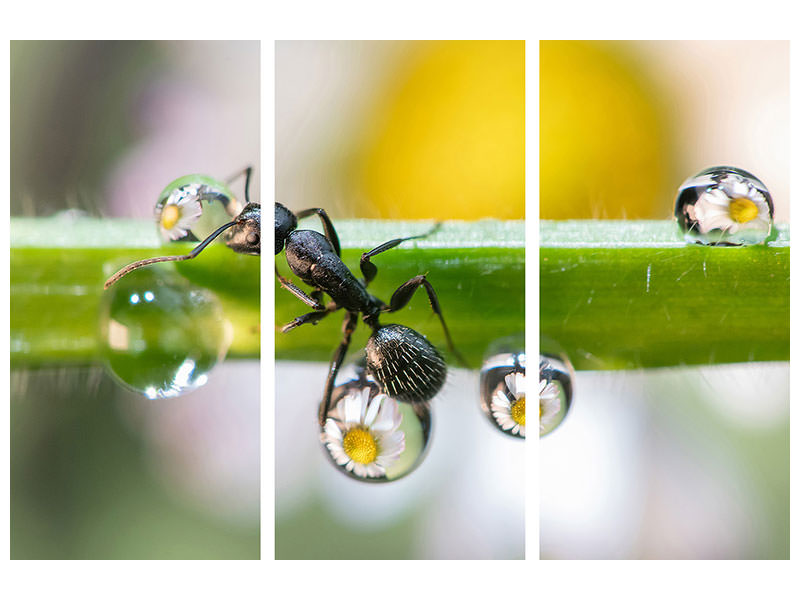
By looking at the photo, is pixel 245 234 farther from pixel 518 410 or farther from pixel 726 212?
pixel 726 212

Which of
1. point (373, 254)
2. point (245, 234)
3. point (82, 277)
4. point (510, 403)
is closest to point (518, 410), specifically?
point (510, 403)

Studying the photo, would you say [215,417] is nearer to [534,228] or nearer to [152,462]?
[152,462]

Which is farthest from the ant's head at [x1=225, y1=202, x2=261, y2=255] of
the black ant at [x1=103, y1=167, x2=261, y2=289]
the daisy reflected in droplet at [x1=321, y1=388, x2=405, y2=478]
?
the daisy reflected in droplet at [x1=321, y1=388, x2=405, y2=478]

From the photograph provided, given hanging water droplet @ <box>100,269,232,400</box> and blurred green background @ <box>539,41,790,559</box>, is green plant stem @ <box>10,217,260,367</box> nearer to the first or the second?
hanging water droplet @ <box>100,269,232,400</box>

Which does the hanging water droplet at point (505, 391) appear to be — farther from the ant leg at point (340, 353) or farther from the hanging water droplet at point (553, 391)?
the ant leg at point (340, 353)

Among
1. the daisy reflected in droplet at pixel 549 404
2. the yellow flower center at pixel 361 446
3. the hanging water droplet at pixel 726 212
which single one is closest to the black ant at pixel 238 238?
the yellow flower center at pixel 361 446

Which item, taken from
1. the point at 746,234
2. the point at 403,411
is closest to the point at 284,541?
the point at 403,411

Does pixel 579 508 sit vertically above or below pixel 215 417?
below
